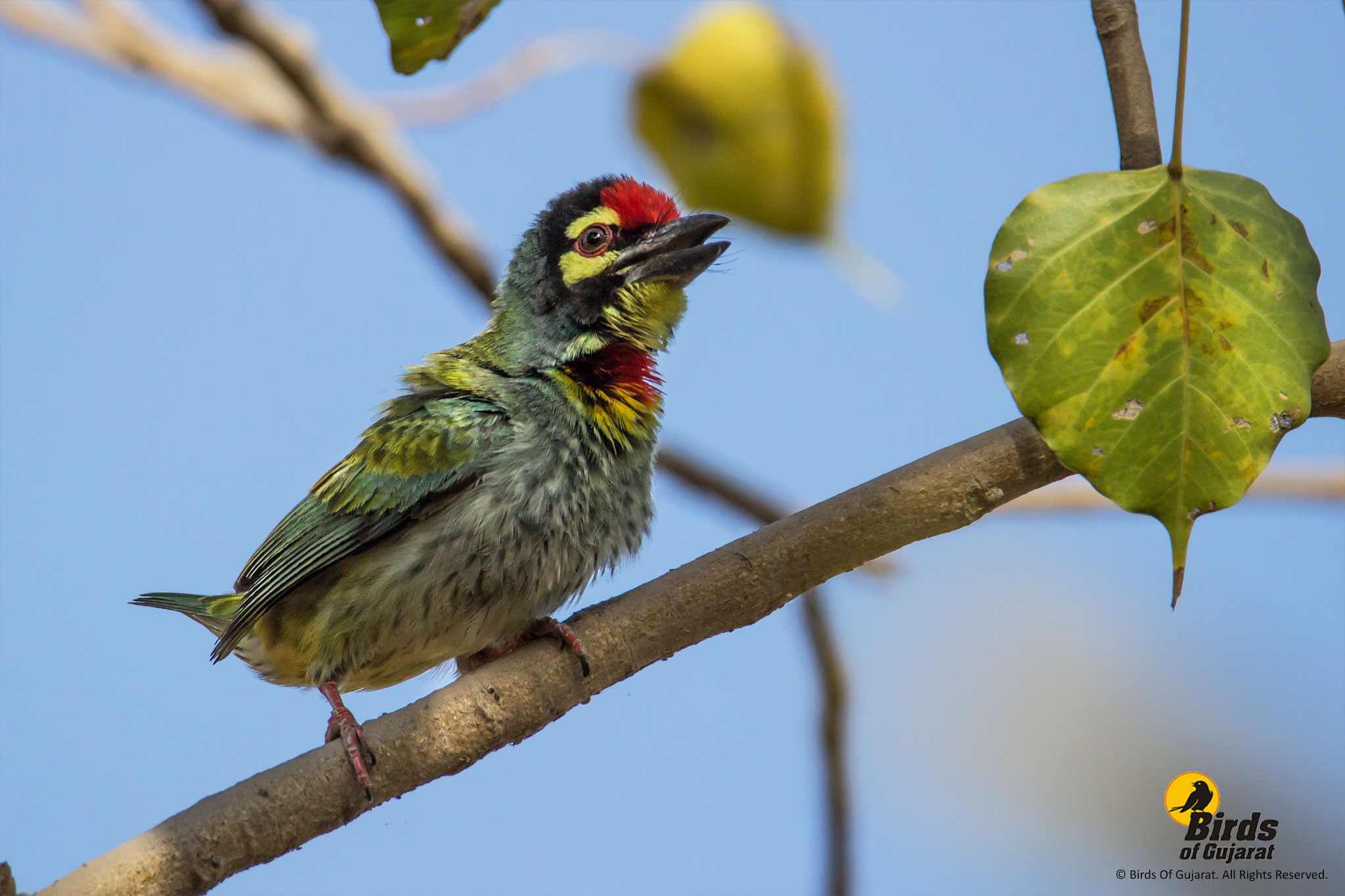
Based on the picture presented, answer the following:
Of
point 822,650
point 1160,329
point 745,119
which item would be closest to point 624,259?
point 745,119

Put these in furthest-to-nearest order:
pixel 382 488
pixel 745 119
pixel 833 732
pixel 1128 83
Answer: pixel 833 732 → pixel 382 488 → pixel 745 119 → pixel 1128 83

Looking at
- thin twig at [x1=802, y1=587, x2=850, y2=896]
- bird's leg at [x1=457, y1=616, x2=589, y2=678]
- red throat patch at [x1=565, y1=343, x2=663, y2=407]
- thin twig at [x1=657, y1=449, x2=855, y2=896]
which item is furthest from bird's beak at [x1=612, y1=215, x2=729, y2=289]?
thin twig at [x1=802, y1=587, x2=850, y2=896]

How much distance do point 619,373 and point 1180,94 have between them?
1.58m

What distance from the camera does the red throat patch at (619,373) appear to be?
2.90m

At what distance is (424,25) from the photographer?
190 centimetres

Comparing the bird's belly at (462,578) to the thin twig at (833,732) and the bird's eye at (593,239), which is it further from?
the thin twig at (833,732)

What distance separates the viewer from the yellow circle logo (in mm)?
3113

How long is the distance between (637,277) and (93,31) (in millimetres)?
3320

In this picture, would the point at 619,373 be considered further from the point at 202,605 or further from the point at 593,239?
the point at 202,605

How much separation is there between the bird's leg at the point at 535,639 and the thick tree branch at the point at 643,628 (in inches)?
1.0

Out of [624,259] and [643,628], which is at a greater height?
[624,259]

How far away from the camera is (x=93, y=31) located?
4.88 metres

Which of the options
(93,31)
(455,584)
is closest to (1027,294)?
(455,584)

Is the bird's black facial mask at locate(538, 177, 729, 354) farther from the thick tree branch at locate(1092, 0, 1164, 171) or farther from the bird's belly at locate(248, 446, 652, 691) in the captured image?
the thick tree branch at locate(1092, 0, 1164, 171)
